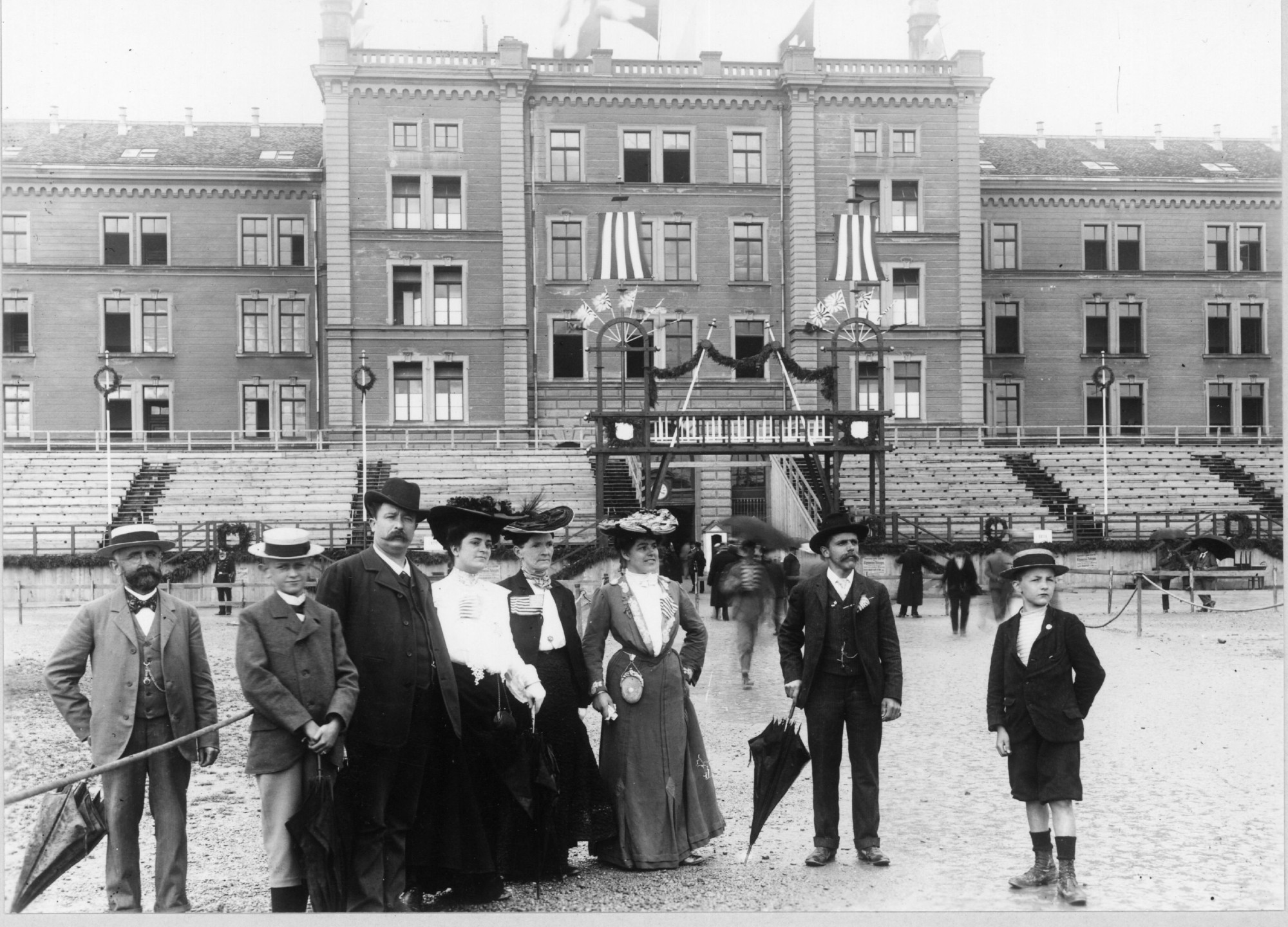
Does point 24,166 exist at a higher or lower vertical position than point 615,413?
higher

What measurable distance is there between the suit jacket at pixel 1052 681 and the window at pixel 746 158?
3676 centimetres

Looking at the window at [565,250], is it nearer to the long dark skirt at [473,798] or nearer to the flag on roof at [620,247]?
the flag on roof at [620,247]

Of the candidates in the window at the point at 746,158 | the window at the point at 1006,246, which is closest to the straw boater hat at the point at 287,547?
the window at the point at 746,158

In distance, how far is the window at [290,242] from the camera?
145ft

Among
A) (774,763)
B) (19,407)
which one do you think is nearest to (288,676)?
(774,763)

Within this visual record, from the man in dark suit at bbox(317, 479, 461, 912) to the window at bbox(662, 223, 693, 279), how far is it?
3630 centimetres

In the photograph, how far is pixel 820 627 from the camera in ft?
23.9

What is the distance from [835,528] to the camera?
24.2ft

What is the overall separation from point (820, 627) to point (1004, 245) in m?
42.5

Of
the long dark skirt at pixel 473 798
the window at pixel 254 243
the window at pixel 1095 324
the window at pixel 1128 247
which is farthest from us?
the window at pixel 1095 324

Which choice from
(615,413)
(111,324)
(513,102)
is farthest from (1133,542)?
(111,324)

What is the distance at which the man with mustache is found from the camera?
6078mm

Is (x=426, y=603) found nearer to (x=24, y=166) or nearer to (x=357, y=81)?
(x=357, y=81)

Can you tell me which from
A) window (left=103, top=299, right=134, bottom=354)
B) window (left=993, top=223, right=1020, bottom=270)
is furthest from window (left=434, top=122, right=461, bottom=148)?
window (left=993, top=223, right=1020, bottom=270)
